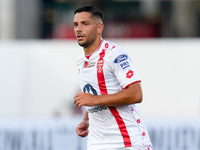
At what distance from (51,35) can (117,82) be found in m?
15.7

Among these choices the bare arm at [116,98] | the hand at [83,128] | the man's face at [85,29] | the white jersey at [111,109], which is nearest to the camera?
the bare arm at [116,98]

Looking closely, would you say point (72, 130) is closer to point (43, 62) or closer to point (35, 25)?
point (43, 62)

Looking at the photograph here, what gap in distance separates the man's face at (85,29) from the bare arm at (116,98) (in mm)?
506

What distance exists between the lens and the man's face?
3.93m

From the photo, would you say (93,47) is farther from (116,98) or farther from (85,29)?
(116,98)

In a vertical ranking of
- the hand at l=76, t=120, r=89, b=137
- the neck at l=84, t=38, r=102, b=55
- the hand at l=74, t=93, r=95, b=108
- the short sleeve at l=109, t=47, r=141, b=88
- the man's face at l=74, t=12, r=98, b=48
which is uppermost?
the man's face at l=74, t=12, r=98, b=48

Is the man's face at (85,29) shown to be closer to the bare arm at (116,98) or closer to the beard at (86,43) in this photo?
the beard at (86,43)

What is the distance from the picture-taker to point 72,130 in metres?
7.73

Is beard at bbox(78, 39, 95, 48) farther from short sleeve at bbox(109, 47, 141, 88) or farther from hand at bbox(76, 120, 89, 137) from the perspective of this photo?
hand at bbox(76, 120, 89, 137)

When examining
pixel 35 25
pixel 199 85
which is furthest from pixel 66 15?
pixel 199 85

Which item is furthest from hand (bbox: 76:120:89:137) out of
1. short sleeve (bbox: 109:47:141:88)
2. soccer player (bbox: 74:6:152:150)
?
A: short sleeve (bbox: 109:47:141:88)

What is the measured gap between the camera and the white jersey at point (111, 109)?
12.5 feet

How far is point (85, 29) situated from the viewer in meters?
3.93

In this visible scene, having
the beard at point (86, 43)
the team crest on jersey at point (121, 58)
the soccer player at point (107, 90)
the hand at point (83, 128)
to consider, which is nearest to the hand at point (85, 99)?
the soccer player at point (107, 90)
